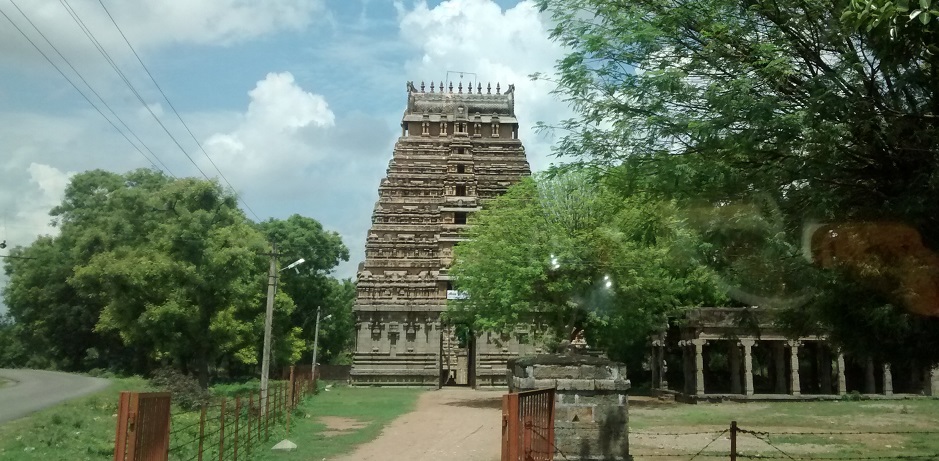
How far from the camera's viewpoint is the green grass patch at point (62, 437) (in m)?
14.3

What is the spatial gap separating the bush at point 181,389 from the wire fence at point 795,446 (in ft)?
43.7

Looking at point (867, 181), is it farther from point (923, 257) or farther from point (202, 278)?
point (202, 278)

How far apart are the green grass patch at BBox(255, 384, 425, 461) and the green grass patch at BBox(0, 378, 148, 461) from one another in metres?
3.06

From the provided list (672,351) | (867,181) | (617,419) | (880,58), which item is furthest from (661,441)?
(672,351)

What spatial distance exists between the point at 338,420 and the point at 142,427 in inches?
747

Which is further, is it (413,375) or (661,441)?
(413,375)

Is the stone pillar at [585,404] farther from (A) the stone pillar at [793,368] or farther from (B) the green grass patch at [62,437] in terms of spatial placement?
(A) the stone pillar at [793,368]

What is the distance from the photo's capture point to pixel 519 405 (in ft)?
22.4

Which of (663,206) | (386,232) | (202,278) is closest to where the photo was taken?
(663,206)

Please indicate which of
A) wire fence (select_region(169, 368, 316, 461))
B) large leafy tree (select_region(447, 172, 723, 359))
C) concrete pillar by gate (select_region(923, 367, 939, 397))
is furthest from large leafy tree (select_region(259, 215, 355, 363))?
concrete pillar by gate (select_region(923, 367, 939, 397))

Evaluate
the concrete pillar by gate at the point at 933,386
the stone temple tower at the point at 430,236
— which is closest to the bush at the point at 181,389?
the stone temple tower at the point at 430,236

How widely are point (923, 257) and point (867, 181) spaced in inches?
40.8

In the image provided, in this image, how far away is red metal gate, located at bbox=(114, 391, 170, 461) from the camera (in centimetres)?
548

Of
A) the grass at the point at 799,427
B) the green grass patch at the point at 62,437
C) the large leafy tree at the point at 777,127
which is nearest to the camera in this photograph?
the large leafy tree at the point at 777,127
